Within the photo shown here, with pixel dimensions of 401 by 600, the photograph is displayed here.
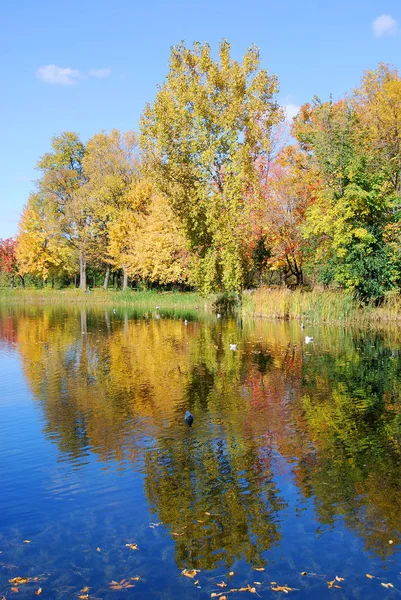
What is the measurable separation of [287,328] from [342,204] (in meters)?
7.52

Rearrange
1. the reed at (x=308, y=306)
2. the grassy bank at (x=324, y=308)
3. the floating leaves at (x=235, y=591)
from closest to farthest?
the floating leaves at (x=235, y=591) → the grassy bank at (x=324, y=308) → the reed at (x=308, y=306)

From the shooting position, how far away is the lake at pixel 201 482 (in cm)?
561

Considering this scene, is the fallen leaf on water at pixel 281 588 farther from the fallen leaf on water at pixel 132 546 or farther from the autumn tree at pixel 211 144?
the autumn tree at pixel 211 144

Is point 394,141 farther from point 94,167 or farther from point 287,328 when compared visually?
point 94,167

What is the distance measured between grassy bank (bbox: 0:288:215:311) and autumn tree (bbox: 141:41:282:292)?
983 cm

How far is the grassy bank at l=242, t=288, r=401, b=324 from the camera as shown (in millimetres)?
29391

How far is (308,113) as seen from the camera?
40.9 metres

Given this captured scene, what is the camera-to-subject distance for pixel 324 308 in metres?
30.2

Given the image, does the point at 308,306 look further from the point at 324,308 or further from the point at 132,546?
the point at 132,546

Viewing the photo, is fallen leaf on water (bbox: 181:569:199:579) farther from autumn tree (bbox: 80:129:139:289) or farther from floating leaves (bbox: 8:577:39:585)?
autumn tree (bbox: 80:129:139:289)

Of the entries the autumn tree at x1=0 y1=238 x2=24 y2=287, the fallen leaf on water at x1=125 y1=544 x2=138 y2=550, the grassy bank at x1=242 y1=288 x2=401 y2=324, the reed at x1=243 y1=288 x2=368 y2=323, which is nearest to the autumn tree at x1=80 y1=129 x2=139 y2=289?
the autumn tree at x1=0 y1=238 x2=24 y2=287

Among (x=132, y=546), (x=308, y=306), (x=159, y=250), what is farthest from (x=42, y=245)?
(x=132, y=546)

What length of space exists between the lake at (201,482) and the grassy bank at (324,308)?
12662 millimetres

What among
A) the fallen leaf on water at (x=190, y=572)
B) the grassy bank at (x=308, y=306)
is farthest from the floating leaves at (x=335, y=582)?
the grassy bank at (x=308, y=306)
